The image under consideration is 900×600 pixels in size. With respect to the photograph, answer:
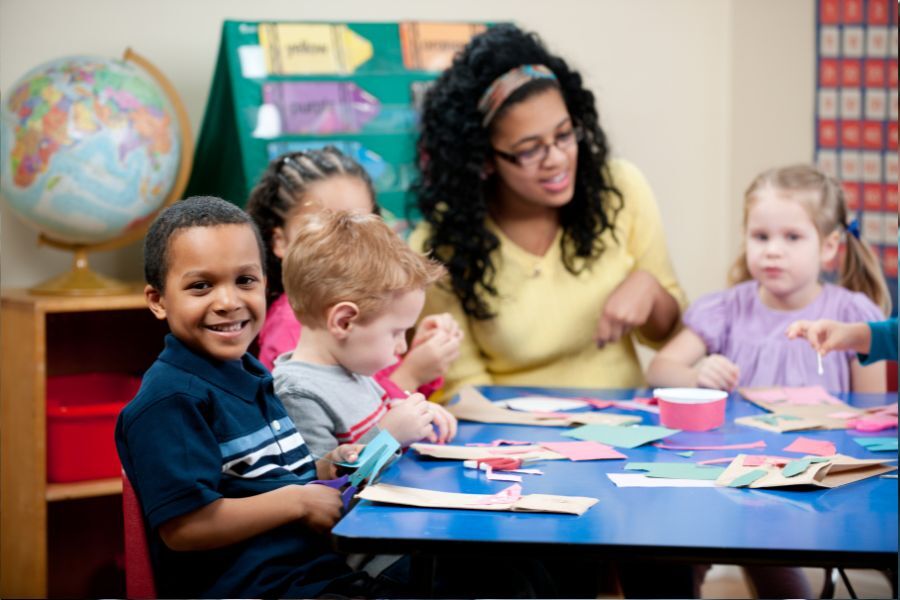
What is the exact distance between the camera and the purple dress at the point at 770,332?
6.72ft

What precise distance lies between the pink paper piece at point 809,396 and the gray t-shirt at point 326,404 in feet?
2.62

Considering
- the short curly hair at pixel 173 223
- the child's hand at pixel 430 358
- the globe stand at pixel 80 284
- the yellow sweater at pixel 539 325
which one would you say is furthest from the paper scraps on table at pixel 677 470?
the globe stand at pixel 80 284

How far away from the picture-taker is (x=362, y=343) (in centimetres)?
146

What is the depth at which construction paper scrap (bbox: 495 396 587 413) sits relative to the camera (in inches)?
70.6

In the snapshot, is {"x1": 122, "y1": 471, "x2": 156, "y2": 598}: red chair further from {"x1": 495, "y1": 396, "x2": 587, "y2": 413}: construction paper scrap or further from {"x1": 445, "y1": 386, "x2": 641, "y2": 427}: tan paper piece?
{"x1": 495, "y1": 396, "x2": 587, "y2": 413}: construction paper scrap

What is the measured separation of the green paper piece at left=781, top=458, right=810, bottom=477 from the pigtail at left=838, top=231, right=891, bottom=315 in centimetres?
102

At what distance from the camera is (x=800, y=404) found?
1.80 meters

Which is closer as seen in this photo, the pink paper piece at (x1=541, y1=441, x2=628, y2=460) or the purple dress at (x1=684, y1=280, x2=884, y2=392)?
the pink paper piece at (x1=541, y1=441, x2=628, y2=460)

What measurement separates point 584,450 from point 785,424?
0.38m

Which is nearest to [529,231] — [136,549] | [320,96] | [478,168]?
[478,168]

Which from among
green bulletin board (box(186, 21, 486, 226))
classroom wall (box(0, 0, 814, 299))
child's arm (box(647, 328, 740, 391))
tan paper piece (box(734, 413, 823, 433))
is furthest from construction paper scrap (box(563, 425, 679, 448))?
classroom wall (box(0, 0, 814, 299))

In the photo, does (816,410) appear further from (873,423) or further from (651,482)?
(651,482)

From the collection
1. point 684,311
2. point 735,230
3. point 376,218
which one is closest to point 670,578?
point 684,311

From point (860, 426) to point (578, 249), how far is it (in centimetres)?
85
